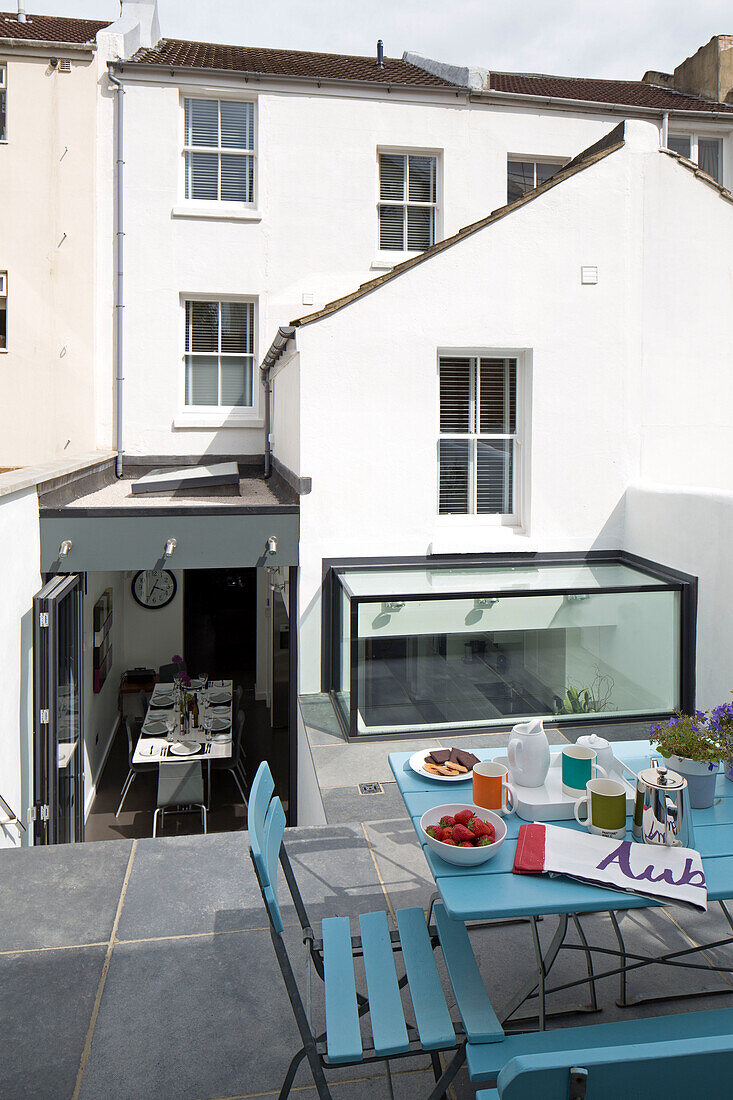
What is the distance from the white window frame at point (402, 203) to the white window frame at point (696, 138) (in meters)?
4.08

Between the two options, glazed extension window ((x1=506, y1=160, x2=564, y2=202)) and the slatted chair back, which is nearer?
the slatted chair back

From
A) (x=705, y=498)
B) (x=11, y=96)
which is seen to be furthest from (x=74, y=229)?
(x=705, y=498)

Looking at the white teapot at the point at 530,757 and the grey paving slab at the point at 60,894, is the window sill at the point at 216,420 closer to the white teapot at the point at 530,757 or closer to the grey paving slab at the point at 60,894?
the grey paving slab at the point at 60,894

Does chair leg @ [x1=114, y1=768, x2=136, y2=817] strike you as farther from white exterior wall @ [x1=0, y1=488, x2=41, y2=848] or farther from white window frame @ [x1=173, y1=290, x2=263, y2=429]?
white window frame @ [x1=173, y1=290, x2=263, y2=429]

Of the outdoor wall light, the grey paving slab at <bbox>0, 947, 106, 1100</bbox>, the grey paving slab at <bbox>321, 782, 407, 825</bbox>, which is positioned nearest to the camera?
the grey paving slab at <bbox>0, 947, 106, 1100</bbox>

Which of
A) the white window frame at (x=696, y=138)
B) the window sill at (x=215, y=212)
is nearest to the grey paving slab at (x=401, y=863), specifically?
the window sill at (x=215, y=212)

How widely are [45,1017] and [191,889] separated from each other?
1.01 metres

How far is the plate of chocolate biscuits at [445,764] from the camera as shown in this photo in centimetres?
322

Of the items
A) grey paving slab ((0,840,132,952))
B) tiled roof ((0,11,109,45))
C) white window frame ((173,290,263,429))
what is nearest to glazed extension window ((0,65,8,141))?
tiled roof ((0,11,109,45))

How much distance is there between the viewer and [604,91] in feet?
46.4

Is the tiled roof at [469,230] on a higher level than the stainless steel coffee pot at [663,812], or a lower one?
higher

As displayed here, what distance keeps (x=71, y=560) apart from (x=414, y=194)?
8023mm

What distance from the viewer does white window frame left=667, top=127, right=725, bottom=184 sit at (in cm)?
1298

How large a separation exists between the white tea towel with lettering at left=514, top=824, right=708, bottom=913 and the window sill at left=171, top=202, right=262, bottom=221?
10607mm
